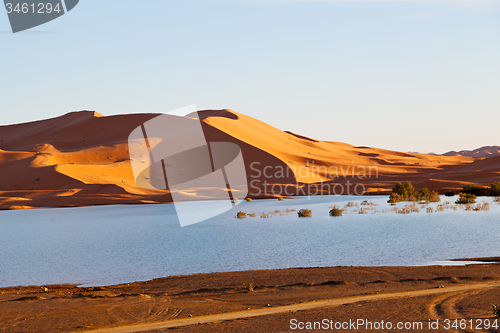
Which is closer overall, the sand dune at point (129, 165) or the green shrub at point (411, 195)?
the green shrub at point (411, 195)

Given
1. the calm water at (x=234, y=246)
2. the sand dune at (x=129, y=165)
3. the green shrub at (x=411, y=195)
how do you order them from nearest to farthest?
1. the calm water at (x=234, y=246)
2. the green shrub at (x=411, y=195)
3. the sand dune at (x=129, y=165)

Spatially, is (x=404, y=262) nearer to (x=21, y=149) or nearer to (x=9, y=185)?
(x=9, y=185)

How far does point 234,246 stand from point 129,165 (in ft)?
212

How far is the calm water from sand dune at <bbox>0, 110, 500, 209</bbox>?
3300 cm

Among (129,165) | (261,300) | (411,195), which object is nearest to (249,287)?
(261,300)

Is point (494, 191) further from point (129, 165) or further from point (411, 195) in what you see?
point (129, 165)

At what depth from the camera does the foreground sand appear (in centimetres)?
983

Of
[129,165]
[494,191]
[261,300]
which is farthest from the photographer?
[129,165]

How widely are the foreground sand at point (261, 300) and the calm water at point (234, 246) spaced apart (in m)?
1.89

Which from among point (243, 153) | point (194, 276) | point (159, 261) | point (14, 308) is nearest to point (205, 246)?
point (159, 261)

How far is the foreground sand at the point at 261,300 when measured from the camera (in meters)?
9.83

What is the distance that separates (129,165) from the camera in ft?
272

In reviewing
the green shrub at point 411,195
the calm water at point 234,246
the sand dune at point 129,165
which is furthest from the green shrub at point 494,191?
the calm water at point 234,246

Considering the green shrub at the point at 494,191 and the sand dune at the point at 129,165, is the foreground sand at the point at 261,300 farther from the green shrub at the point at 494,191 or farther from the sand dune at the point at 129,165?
the sand dune at the point at 129,165
